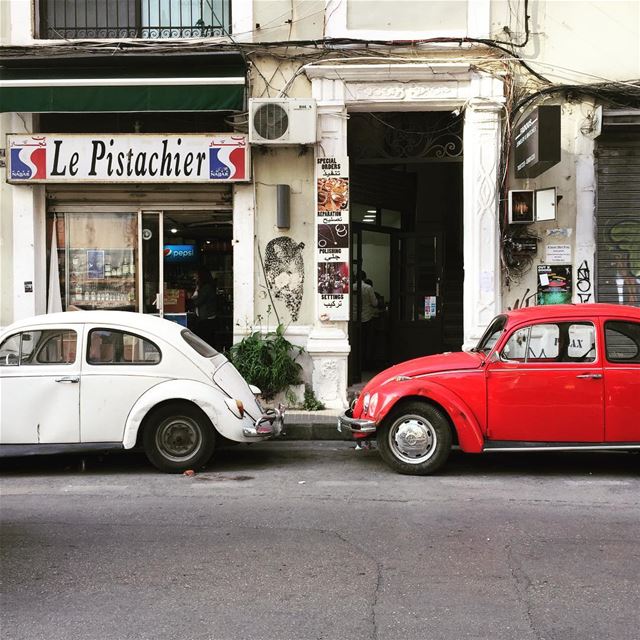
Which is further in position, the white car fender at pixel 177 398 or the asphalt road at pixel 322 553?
the white car fender at pixel 177 398

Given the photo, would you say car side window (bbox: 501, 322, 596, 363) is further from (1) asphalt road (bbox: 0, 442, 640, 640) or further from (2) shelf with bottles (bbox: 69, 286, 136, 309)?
(2) shelf with bottles (bbox: 69, 286, 136, 309)

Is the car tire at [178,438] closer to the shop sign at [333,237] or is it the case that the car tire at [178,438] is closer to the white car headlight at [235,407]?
the white car headlight at [235,407]

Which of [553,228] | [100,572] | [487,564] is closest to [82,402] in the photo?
[100,572]

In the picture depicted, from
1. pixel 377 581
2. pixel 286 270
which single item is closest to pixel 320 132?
pixel 286 270

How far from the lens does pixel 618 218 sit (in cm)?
1036

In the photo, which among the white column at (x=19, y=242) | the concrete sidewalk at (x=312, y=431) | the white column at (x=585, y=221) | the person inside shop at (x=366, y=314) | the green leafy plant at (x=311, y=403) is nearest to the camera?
the concrete sidewalk at (x=312, y=431)

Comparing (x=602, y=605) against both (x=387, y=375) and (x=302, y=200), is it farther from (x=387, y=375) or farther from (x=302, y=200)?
(x=302, y=200)

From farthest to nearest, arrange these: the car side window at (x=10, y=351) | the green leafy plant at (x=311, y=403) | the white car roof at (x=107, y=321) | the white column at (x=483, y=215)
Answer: the white column at (x=483, y=215)
the green leafy plant at (x=311, y=403)
the white car roof at (x=107, y=321)
the car side window at (x=10, y=351)

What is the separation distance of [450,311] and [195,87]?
19.7ft

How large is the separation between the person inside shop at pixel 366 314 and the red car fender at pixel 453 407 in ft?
16.6

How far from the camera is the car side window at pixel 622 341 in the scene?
21.7 ft

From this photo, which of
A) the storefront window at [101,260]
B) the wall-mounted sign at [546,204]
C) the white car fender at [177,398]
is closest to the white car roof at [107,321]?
the white car fender at [177,398]

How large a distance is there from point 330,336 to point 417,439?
12.4 feet

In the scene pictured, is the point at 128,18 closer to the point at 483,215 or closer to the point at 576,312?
the point at 483,215
